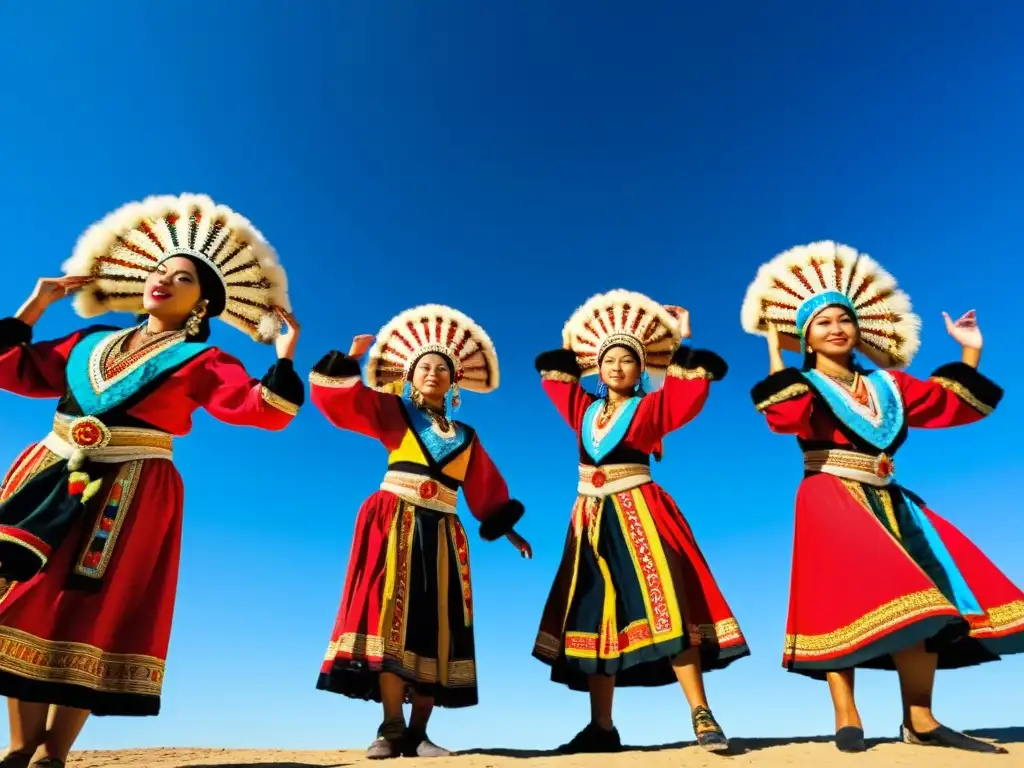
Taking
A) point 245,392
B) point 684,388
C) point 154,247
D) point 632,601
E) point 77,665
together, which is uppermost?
point 154,247

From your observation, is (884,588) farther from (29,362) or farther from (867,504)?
(29,362)

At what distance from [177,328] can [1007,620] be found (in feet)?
16.8

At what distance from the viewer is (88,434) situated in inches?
167

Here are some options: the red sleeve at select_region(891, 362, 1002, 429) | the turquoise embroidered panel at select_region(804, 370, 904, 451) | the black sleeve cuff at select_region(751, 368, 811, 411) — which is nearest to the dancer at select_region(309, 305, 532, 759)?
the black sleeve cuff at select_region(751, 368, 811, 411)

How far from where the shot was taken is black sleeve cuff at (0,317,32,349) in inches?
173

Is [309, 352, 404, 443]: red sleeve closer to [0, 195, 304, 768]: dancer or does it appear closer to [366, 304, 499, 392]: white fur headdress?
[0, 195, 304, 768]: dancer

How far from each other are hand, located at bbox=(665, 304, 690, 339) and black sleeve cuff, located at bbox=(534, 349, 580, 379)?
825 mm

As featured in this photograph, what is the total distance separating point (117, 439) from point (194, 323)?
35.5 inches

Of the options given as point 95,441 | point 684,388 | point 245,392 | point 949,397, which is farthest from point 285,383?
point 949,397

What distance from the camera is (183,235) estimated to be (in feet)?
16.5

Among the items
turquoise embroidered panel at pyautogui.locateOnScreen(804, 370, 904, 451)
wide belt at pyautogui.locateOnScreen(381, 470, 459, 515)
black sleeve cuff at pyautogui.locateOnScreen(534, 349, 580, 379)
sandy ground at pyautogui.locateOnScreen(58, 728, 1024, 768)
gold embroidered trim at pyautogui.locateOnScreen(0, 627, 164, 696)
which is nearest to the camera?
gold embroidered trim at pyautogui.locateOnScreen(0, 627, 164, 696)

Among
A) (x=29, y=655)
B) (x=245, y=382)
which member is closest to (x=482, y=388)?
(x=245, y=382)

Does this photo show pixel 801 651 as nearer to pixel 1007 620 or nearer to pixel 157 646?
pixel 1007 620

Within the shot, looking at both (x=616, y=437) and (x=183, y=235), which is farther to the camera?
(x=616, y=437)
